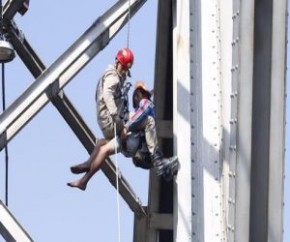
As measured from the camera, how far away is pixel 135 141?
13266mm

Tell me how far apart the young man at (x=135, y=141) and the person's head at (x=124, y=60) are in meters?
0.40

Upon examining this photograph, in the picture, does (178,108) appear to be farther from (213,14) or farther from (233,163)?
(233,163)

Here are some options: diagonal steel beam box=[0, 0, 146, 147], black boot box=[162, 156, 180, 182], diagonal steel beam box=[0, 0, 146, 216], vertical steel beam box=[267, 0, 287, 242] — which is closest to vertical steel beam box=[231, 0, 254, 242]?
vertical steel beam box=[267, 0, 287, 242]

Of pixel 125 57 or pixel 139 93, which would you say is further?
pixel 139 93

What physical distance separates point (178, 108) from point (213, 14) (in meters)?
0.92

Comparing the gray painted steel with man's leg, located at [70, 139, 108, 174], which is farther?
man's leg, located at [70, 139, 108, 174]

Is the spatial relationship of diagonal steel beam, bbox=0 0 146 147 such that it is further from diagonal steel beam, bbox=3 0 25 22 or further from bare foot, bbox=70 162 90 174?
diagonal steel beam, bbox=3 0 25 22

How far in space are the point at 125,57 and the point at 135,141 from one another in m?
0.83

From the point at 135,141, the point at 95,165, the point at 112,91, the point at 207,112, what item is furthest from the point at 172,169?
the point at 95,165

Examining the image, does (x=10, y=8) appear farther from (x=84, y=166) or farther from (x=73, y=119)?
(x=84, y=166)

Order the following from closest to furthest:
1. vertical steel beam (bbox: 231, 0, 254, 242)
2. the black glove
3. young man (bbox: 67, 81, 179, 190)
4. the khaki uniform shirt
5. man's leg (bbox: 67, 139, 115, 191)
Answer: vertical steel beam (bbox: 231, 0, 254, 242)
the khaki uniform shirt
the black glove
young man (bbox: 67, 81, 179, 190)
man's leg (bbox: 67, 139, 115, 191)

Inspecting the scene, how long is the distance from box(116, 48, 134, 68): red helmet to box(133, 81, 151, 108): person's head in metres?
0.43

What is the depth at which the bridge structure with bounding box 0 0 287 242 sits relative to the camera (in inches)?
400

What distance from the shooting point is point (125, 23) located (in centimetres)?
1321
